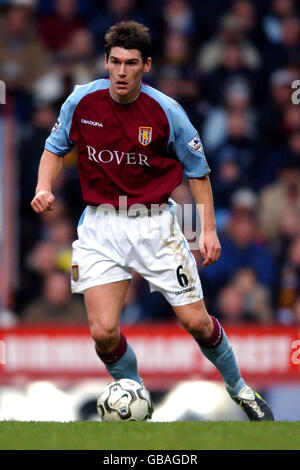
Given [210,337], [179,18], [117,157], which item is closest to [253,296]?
[210,337]

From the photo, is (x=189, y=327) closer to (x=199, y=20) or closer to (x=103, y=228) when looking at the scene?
(x=103, y=228)

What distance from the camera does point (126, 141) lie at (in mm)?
5668

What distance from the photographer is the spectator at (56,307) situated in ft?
29.0

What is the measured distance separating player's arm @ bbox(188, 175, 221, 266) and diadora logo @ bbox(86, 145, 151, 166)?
0.35m

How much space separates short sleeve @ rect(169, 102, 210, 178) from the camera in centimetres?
570

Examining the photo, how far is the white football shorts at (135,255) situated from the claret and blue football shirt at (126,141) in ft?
0.40

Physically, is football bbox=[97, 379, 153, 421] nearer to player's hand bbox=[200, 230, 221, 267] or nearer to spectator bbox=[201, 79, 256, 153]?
player's hand bbox=[200, 230, 221, 267]

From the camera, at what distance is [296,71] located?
10.8 metres

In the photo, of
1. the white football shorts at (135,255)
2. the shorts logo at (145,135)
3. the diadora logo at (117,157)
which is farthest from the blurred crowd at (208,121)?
the shorts logo at (145,135)

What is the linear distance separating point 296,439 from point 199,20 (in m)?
6.87

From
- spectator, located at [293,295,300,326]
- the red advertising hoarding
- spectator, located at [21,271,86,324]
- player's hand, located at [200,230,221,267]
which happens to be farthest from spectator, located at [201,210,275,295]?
player's hand, located at [200,230,221,267]

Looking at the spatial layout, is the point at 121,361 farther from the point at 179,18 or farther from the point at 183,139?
the point at 179,18

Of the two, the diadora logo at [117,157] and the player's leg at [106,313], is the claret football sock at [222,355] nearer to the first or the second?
the player's leg at [106,313]

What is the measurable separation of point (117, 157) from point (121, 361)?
1.20 m
